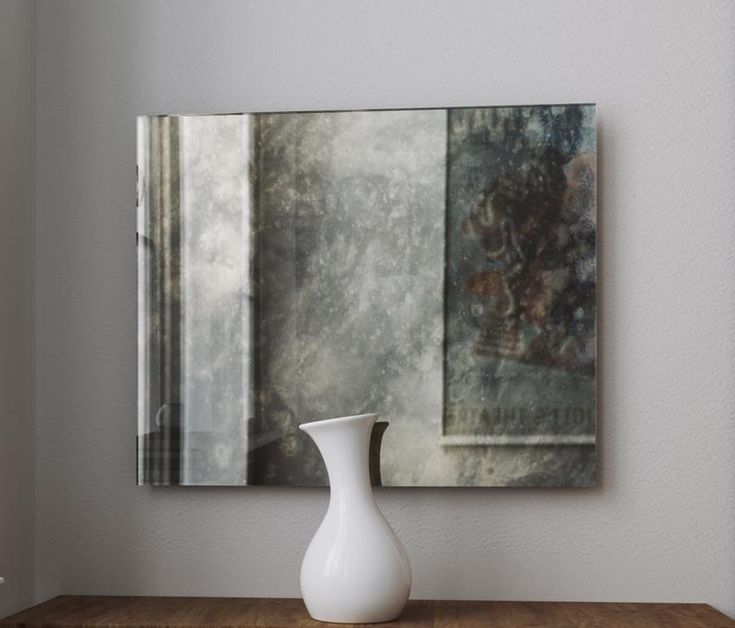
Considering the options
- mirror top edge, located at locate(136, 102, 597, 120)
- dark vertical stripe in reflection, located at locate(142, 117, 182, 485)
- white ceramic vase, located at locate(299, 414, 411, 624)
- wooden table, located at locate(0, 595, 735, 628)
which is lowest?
wooden table, located at locate(0, 595, 735, 628)

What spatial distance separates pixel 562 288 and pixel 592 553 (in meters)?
0.50

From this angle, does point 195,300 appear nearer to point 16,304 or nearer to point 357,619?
point 16,304

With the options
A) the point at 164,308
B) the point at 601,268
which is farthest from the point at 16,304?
the point at 601,268

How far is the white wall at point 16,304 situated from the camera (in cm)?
178

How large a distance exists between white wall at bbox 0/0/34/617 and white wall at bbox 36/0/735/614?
4cm

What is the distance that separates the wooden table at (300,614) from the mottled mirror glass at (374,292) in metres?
0.22

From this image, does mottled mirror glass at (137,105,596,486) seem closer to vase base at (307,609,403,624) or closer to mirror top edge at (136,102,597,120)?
mirror top edge at (136,102,597,120)

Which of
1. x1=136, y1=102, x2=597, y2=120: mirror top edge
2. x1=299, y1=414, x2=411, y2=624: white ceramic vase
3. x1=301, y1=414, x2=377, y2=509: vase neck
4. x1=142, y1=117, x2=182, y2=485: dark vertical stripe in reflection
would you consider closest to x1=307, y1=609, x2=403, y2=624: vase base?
x1=299, y1=414, x2=411, y2=624: white ceramic vase

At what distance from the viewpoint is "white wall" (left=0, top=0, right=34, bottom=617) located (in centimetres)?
178

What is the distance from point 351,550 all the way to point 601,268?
2.32 ft

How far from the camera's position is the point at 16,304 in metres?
1.83

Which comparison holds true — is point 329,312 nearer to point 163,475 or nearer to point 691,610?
point 163,475

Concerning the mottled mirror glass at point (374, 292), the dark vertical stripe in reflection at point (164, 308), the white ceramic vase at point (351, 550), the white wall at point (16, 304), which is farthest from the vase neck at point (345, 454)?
the white wall at point (16, 304)

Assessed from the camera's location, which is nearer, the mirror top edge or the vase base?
the vase base
